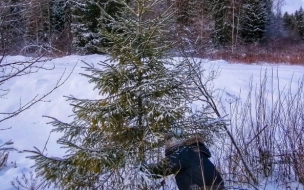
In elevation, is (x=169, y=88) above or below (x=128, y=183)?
above

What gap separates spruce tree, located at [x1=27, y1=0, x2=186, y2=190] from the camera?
4.16 m

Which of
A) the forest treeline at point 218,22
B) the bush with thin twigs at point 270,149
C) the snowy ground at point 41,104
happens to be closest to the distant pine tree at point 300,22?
the forest treeline at point 218,22

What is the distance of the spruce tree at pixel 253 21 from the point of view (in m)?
32.9

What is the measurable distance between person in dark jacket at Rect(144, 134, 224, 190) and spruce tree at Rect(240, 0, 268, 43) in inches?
1148

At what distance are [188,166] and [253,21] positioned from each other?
103 feet

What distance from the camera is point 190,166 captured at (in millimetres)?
3963

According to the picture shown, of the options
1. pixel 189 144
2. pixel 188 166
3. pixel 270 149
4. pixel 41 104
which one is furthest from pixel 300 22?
pixel 188 166

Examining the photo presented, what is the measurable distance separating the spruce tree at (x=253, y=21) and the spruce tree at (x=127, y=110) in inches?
1139

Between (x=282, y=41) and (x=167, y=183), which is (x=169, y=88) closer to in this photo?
(x=167, y=183)

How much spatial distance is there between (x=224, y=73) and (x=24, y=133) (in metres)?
5.85

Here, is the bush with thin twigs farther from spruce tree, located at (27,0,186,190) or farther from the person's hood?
spruce tree, located at (27,0,186,190)

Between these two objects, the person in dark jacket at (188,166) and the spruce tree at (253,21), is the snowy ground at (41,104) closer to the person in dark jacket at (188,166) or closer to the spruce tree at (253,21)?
the person in dark jacket at (188,166)

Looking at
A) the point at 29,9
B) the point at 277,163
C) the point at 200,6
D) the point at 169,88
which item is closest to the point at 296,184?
the point at 277,163

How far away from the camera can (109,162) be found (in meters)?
4.03
